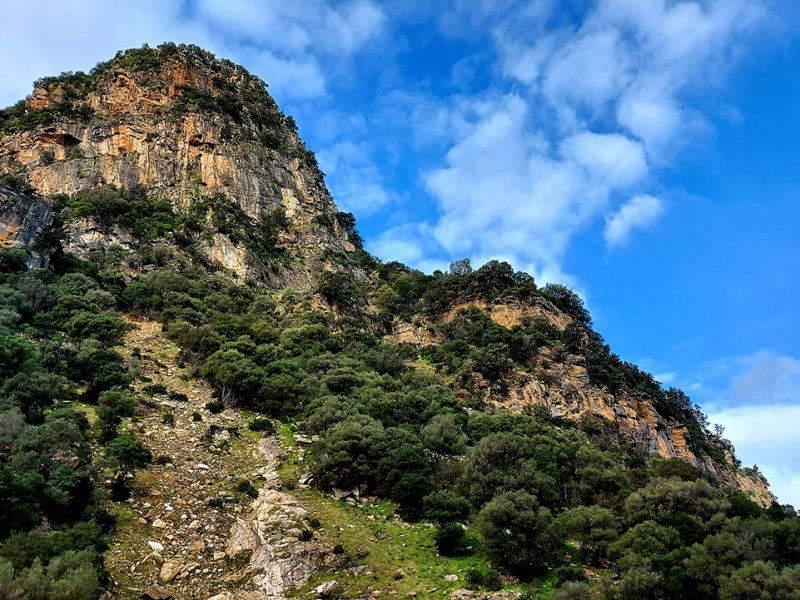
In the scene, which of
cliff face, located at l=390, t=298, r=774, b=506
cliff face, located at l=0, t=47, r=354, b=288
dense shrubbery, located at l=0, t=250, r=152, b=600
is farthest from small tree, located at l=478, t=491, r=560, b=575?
cliff face, located at l=0, t=47, r=354, b=288

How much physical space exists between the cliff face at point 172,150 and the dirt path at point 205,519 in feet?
131

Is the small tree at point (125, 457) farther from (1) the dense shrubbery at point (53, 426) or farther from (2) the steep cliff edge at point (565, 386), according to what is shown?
(2) the steep cliff edge at point (565, 386)

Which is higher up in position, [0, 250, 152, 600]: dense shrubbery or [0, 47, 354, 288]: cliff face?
[0, 47, 354, 288]: cliff face

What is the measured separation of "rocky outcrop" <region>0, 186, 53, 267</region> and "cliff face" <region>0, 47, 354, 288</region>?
1929cm

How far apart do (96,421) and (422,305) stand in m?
53.7

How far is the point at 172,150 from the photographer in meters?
82.9

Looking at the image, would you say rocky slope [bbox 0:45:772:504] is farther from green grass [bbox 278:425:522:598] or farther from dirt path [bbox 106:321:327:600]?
green grass [bbox 278:425:522:598]

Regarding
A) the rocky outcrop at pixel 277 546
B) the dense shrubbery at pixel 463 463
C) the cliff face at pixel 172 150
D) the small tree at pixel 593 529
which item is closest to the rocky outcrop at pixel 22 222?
the dense shrubbery at pixel 463 463

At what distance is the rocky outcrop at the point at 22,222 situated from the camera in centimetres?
5238

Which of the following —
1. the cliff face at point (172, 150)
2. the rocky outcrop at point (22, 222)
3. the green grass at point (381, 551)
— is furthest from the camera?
the cliff face at point (172, 150)

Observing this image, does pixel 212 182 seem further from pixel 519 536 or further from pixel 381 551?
pixel 519 536

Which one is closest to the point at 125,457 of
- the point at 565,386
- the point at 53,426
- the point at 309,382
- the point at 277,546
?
the point at 53,426

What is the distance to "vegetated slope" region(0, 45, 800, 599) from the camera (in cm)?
2252

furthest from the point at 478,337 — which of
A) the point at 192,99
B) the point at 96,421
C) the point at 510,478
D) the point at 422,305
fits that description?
the point at 192,99
